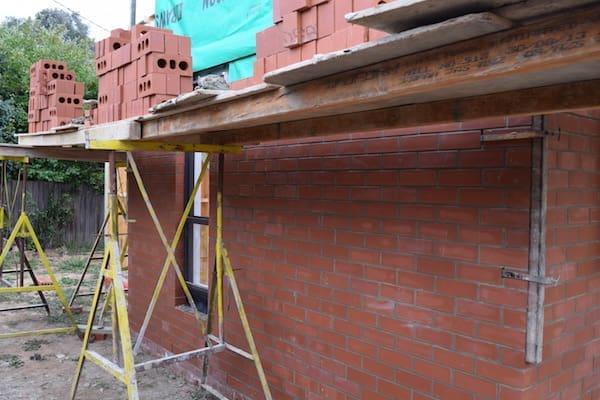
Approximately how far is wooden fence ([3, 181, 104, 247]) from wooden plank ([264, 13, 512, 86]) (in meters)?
14.0

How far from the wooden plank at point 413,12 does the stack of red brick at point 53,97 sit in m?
5.34

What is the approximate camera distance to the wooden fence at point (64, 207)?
1446cm

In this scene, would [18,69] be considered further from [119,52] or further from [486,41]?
[486,41]

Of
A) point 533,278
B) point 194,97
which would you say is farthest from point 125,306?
point 533,278

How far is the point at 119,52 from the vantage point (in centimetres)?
459

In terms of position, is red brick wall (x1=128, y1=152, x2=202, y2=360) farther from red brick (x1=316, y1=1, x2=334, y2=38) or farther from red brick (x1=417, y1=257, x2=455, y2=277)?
red brick (x1=316, y1=1, x2=334, y2=38)

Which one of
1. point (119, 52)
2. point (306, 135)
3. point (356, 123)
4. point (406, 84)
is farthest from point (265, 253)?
point (406, 84)

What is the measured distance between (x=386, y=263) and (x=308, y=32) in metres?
1.49

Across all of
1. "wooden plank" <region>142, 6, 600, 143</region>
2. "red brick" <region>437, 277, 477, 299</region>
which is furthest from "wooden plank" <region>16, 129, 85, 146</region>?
"red brick" <region>437, 277, 477, 299</region>

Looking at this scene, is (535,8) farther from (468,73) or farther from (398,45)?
(398,45)

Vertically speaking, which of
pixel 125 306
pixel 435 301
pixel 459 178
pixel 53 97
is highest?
pixel 53 97

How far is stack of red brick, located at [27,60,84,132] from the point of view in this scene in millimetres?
6266

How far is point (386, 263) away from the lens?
3.29 meters

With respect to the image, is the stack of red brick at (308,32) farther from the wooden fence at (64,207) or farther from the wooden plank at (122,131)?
the wooden fence at (64,207)
